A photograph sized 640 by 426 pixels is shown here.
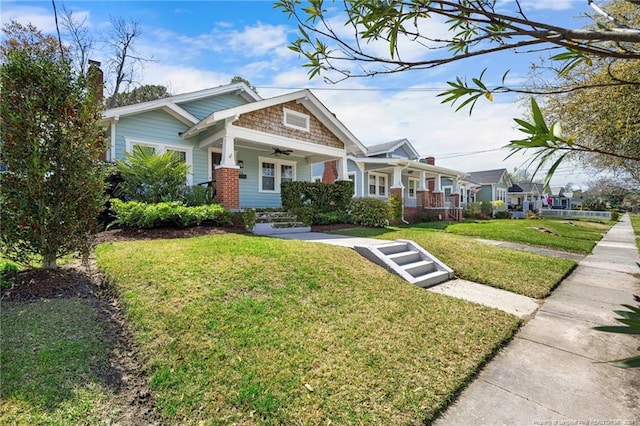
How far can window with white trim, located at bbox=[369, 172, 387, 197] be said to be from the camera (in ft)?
65.7

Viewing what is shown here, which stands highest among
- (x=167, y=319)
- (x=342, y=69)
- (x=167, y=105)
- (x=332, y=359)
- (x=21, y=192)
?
(x=167, y=105)

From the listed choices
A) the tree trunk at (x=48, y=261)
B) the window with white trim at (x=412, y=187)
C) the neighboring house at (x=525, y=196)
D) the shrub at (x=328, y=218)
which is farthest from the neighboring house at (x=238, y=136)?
the neighboring house at (x=525, y=196)

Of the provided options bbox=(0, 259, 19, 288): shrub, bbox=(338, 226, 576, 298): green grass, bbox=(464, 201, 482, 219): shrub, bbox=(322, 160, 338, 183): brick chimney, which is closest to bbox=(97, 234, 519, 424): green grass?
bbox=(0, 259, 19, 288): shrub

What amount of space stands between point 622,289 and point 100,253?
9.44 m

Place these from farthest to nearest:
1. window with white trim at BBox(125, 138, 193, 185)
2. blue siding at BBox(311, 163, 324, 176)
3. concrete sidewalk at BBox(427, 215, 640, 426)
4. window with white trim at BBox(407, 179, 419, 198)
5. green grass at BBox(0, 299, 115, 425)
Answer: window with white trim at BBox(407, 179, 419, 198), blue siding at BBox(311, 163, 324, 176), window with white trim at BBox(125, 138, 193, 185), concrete sidewalk at BBox(427, 215, 640, 426), green grass at BBox(0, 299, 115, 425)

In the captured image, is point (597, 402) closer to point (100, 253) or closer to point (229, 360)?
point (229, 360)

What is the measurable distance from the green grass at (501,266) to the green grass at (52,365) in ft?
19.8

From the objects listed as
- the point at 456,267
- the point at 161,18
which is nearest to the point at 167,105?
the point at 161,18

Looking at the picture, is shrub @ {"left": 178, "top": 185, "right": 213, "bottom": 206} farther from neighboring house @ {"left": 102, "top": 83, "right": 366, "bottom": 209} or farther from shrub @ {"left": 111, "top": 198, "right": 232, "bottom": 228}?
shrub @ {"left": 111, "top": 198, "right": 232, "bottom": 228}

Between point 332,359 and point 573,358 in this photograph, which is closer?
point 332,359

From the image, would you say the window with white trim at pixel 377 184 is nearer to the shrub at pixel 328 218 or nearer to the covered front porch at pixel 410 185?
the covered front porch at pixel 410 185

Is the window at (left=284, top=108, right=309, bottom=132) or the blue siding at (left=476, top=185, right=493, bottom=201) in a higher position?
the window at (left=284, top=108, right=309, bottom=132)

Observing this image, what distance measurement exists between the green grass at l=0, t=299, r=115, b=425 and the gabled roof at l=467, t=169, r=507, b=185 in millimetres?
38695

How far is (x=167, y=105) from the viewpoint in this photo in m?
10.8
